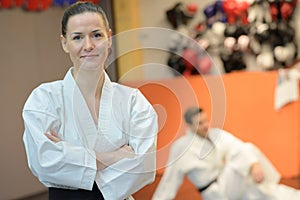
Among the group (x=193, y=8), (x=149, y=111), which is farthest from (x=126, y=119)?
(x=193, y=8)

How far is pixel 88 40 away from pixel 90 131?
16 centimetres

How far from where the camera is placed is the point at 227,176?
2.15 meters

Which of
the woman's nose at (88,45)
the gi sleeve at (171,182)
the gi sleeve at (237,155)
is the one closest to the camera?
the woman's nose at (88,45)

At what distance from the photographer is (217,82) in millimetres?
1042

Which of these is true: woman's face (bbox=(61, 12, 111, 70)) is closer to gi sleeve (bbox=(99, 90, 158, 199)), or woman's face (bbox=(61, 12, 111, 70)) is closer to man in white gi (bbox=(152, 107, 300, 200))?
gi sleeve (bbox=(99, 90, 158, 199))

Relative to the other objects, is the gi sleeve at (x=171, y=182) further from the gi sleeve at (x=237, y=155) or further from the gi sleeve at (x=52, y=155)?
the gi sleeve at (x=52, y=155)

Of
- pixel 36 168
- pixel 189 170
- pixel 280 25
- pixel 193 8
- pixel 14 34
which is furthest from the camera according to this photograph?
pixel 193 8

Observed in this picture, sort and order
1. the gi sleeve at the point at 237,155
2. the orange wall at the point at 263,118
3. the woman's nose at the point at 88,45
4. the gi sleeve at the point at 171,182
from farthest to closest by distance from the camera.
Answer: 1. the orange wall at the point at 263,118
2. the gi sleeve at the point at 237,155
3. the gi sleeve at the point at 171,182
4. the woman's nose at the point at 88,45

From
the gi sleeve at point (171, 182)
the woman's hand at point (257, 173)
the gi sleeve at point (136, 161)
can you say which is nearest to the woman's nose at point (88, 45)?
the gi sleeve at point (136, 161)

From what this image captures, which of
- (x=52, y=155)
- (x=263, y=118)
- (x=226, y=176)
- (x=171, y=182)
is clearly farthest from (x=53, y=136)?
(x=263, y=118)

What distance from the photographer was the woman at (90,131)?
0.90 m

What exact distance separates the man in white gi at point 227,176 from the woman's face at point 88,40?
91cm

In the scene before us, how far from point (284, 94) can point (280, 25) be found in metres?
0.44

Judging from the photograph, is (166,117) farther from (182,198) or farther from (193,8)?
(193,8)
